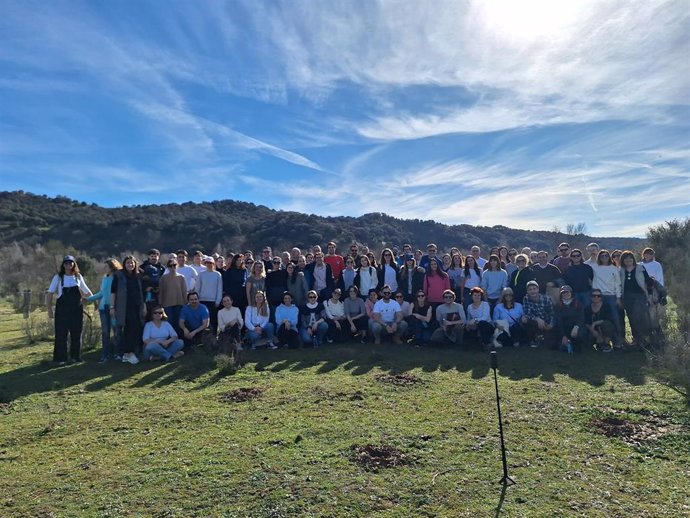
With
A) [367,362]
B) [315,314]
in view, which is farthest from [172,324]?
[367,362]

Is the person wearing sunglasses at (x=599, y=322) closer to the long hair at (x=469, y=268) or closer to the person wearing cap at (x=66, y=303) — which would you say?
the long hair at (x=469, y=268)

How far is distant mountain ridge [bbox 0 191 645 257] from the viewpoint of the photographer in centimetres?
4756

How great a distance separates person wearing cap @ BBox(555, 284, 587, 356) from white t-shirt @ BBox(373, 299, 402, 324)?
309 cm

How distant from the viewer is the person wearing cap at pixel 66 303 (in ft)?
27.7

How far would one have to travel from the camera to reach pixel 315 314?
10.1 metres

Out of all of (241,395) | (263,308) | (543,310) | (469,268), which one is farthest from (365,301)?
(241,395)

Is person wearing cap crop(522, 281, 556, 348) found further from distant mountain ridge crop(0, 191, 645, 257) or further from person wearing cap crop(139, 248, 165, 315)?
distant mountain ridge crop(0, 191, 645, 257)

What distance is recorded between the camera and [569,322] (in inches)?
356

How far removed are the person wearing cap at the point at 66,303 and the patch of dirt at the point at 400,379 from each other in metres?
5.39

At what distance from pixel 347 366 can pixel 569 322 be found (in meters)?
4.23

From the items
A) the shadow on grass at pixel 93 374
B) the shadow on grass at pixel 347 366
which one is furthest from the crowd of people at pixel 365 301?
the shadow on grass at pixel 347 366

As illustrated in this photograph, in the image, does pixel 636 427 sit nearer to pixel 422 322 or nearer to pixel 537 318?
pixel 537 318

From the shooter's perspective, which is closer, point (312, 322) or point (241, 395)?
point (241, 395)

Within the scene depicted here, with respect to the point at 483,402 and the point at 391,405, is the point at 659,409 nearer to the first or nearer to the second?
the point at 483,402
